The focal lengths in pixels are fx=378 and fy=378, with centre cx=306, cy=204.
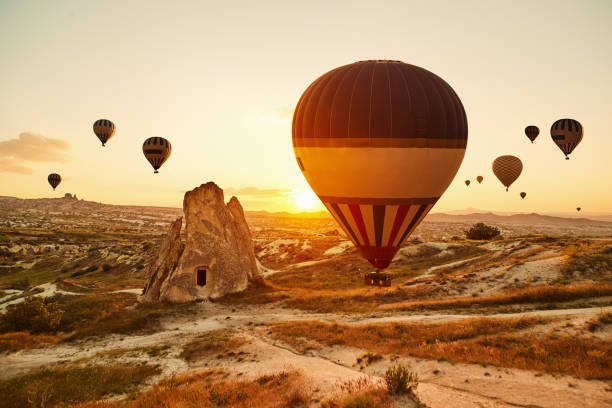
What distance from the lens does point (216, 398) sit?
42.9ft

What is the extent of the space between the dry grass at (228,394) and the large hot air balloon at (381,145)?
22.0 ft

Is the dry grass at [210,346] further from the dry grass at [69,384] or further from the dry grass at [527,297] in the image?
the dry grass at [527,297]

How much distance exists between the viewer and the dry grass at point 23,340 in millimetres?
22969

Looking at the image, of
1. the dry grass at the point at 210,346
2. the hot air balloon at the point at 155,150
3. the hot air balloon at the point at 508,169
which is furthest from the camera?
the hot air balloon at the point at 508,169

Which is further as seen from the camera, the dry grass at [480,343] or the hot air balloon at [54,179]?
the hot air balloon at [54,179]

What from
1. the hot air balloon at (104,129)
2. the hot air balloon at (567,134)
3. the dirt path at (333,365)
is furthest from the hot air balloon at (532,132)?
the hot air balloon at (104,129)

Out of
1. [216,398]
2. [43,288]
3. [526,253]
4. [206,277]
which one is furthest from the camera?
[43,288]

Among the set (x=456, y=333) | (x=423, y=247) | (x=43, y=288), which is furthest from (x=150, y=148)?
(x=456, y=333)

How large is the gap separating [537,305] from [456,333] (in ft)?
29.3

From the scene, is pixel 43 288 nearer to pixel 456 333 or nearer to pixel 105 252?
pixel 105 252

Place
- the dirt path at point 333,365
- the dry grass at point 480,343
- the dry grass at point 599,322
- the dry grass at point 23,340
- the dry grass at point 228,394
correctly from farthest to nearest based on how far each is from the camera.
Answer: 1. the dry grass at point 23,340
2. the dry grass at point 599,322
3. the dry grass at point 480,343
4. the dry grass at point 228,394
5. the dirt path at point 333,365

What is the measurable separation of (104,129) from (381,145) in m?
51.4

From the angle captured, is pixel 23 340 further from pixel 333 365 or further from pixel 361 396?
pixel 361 396

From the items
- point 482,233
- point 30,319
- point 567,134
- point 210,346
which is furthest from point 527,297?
point 482,233
